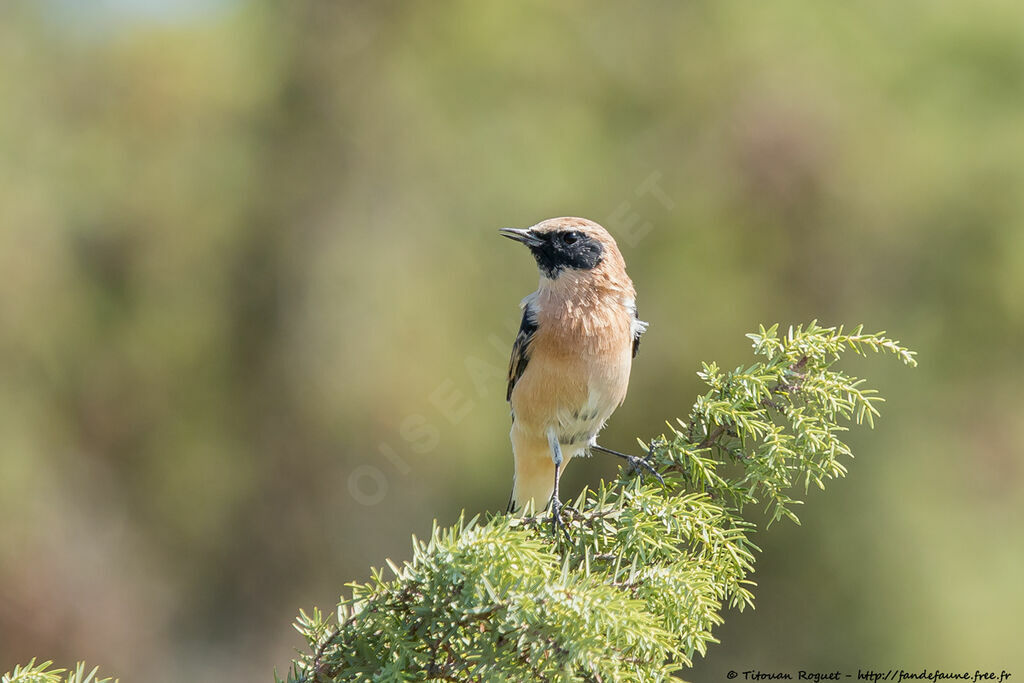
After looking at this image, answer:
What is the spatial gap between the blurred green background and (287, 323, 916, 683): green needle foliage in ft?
11.6

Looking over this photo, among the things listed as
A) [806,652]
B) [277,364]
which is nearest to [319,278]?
[277,364]

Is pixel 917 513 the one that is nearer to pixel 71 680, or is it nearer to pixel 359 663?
pixel 359 663

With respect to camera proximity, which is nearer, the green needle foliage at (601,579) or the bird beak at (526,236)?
the green needle foliage at (601,579)

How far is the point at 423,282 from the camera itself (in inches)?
256

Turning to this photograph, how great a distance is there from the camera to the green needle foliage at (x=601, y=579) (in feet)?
5.71

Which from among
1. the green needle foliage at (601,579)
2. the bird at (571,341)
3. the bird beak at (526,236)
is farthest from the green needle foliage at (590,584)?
the bird beak at (526,236)

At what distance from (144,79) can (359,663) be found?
21.4 feet

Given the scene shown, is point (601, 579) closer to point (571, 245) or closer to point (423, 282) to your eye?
point (571, 245)

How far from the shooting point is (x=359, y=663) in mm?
1825

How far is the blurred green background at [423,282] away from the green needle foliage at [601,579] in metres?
3.55

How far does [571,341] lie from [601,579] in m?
1.92

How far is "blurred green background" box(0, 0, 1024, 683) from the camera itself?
19.9 feet

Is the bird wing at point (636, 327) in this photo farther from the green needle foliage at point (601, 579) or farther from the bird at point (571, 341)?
the green needle foliage at point (601, 579)

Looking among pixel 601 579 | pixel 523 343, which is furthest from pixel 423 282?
pixel 601 579
